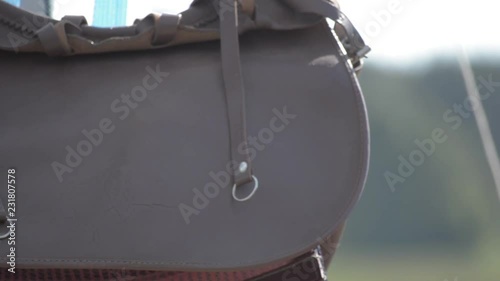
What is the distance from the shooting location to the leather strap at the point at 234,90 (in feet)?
3.66

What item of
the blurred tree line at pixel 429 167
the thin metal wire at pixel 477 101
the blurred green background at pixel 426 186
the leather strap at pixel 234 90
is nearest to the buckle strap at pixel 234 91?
the leather strap at pixel 234 90

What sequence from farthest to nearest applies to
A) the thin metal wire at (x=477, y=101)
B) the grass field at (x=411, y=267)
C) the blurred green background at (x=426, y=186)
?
the blurred green background at (x=426, y=186)
the grass field at (x=411, y=267)
the thin metal wire at (x=477, y=101)

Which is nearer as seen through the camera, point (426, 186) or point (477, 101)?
point (477, 101)

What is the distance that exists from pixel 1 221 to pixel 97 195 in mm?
112

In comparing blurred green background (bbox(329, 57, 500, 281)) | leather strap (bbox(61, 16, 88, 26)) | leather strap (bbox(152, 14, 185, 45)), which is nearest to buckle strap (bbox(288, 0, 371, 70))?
leather strap (bbox(152, 14, 185, 45))

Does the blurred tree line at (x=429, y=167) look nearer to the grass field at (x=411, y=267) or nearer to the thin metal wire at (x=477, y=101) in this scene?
the grass field at (x=411, y=267)

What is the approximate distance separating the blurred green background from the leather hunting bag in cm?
1136

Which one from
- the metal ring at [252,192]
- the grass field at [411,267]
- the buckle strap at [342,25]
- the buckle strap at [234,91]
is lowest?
the grass field at [411,267]

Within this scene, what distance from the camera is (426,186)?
14.5m

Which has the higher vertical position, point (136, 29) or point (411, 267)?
point (136, 29)

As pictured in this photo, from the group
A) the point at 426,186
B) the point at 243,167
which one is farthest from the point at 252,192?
the point at 426,186

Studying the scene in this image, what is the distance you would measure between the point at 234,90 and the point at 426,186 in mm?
13653

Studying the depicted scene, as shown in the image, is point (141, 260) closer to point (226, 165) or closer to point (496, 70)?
point (226, 165)

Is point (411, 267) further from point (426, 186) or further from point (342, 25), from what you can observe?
point (342, 25)
